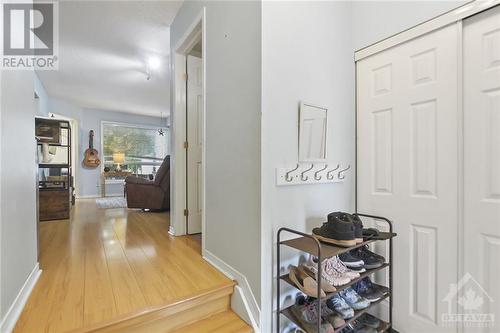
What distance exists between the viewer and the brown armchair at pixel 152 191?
12.2ft

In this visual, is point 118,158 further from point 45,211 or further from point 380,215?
point 380,215

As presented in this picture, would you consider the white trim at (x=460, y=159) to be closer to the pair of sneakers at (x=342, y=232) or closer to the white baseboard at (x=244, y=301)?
the pair of sneakers at (x=342, y=232)

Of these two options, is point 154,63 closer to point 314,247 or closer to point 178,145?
point 178,145

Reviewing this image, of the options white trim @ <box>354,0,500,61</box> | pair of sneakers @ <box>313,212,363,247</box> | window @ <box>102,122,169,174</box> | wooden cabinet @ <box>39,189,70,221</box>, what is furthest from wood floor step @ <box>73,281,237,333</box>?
window @ <box>102,122,169,174</box>

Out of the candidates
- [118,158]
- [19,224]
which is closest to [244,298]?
[19,224]

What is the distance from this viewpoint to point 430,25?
1.42 m

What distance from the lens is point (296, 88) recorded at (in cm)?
147

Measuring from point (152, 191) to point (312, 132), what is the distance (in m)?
3.03

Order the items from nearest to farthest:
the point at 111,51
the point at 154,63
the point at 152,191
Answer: the point at 111,51
the point at 154,63
the point at 152,191

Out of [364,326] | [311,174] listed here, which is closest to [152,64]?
[311,174]

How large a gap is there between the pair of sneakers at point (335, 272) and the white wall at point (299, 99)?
0.20 metres

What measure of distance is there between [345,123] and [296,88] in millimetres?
588

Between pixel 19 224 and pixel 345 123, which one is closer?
pixel 19 224

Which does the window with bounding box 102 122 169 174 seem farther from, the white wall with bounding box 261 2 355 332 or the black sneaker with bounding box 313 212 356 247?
the black sneaker with bounding box 313 212 356 247
